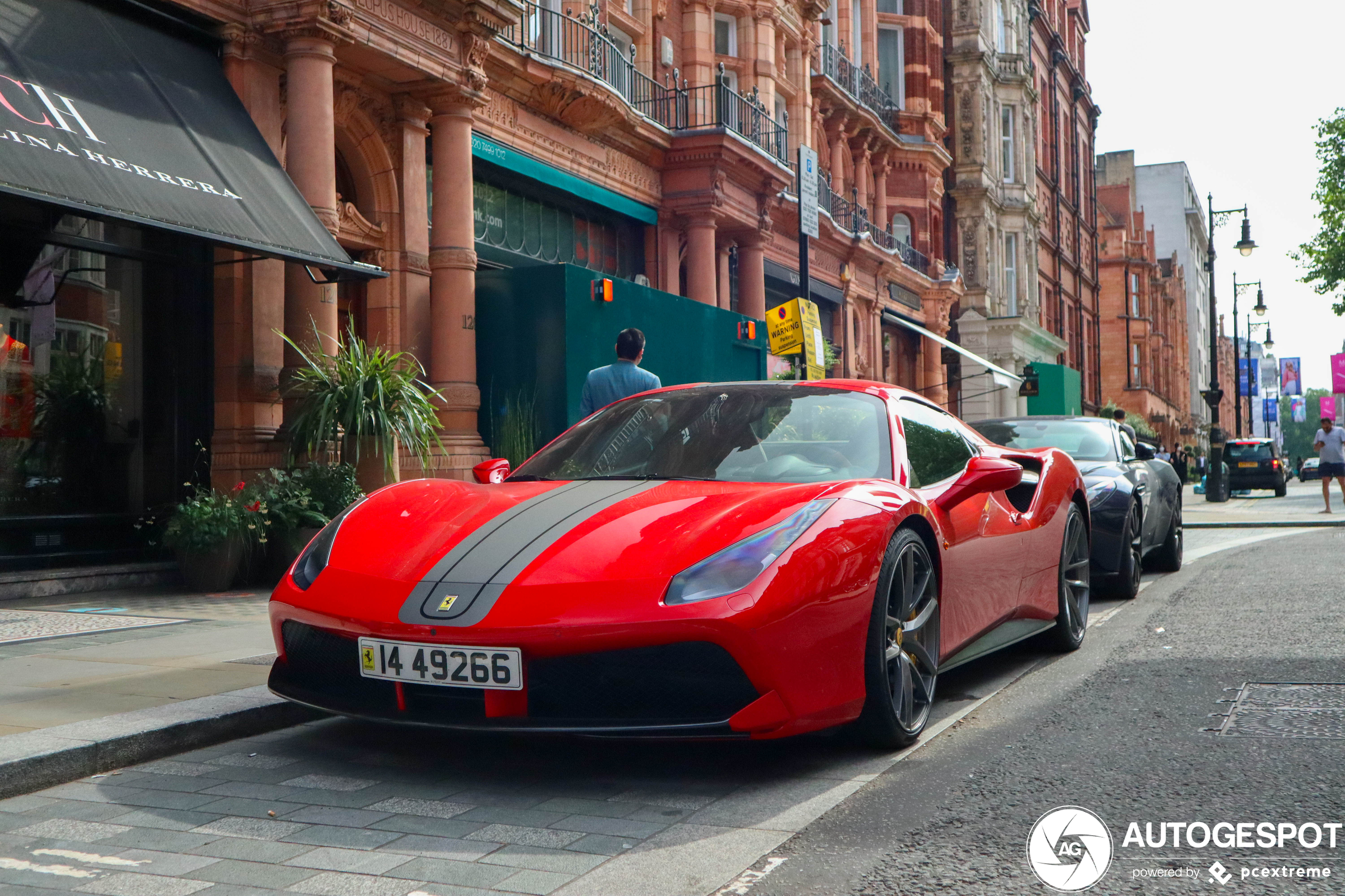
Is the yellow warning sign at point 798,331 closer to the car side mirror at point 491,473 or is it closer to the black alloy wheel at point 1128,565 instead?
the black alloy wheel at point 1128,565

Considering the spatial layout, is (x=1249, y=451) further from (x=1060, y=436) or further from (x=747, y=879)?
(x=747, y=879)

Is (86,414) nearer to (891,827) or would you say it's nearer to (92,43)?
(92,43)

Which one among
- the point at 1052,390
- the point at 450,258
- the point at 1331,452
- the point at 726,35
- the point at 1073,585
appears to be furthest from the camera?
the point at 1052,390

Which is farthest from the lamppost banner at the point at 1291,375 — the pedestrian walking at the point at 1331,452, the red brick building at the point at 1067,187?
the pedestrian walking at the point at 1331,452

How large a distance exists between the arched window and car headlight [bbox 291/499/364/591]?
103 ft

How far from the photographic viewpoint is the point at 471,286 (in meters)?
13.5

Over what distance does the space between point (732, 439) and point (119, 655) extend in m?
3.25

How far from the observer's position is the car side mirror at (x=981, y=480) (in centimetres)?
491

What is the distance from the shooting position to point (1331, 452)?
22281mm

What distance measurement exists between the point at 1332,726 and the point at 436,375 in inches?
405

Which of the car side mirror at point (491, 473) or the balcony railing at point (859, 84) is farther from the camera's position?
the balcony railing at point (859, 84)

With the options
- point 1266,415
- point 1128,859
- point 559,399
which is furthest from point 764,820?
point 1266,415

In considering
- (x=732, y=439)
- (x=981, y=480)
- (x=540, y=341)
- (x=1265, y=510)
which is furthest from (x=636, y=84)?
(x=981, y=480)

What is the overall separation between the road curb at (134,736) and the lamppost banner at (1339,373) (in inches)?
2849
